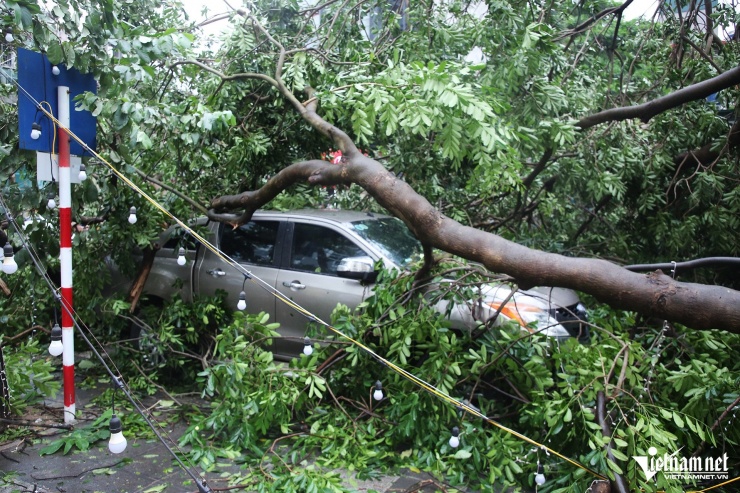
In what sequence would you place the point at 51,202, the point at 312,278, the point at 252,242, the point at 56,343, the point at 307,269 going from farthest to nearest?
1. the point at 252,242
2. the point at 307,269
3. the point at 312,278
4. the point at 51,202
5. the point at 56,343

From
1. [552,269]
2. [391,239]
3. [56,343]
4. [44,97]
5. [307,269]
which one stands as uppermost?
[44,97]

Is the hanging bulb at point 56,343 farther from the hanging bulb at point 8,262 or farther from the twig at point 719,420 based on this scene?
the twig at point 719,420

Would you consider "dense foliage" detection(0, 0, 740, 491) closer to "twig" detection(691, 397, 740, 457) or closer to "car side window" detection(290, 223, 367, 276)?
"twig" detection(691, 397, 740, 457)

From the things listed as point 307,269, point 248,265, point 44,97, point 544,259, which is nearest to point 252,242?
point 248,265

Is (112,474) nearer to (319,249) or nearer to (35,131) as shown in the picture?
(35,131)

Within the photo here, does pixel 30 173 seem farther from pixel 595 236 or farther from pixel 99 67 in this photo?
pixel 595 236

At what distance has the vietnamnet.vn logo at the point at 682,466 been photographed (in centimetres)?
344

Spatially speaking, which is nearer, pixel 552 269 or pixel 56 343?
pixel 552 269

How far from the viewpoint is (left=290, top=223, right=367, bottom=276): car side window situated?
5.92 meters

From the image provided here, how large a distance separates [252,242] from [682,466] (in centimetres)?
440

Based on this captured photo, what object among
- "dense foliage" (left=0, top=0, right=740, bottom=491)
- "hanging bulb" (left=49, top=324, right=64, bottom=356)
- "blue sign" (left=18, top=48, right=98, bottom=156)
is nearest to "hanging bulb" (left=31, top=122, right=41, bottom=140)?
"blue sign" (left=18, top=48, right=98, bottom=156)

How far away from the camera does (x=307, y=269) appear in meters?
6.07

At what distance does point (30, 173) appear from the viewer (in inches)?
208

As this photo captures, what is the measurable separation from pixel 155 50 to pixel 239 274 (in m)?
2.50
